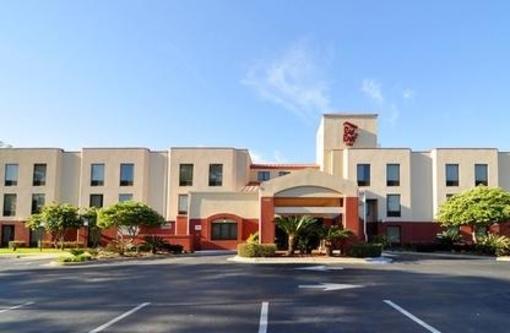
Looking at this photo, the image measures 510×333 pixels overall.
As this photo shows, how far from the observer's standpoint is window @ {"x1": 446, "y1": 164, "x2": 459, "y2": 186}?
160 ft

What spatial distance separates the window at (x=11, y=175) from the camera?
5178 cm

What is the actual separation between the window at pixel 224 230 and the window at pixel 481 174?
888 inches

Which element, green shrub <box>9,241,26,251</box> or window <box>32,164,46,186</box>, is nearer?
green shrub <box>9,241,26,251</box>

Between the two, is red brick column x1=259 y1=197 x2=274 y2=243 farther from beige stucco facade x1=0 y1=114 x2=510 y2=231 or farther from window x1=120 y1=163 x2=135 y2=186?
window x1=120 y1=163 x2=135 y2=186

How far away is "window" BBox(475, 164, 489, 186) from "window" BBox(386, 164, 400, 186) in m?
7.04

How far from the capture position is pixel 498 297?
569 inches

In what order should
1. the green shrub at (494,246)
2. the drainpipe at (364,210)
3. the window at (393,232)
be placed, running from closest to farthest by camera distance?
the green shrub at (494,246), the drainpipe at (364,210), the window at (393,232)

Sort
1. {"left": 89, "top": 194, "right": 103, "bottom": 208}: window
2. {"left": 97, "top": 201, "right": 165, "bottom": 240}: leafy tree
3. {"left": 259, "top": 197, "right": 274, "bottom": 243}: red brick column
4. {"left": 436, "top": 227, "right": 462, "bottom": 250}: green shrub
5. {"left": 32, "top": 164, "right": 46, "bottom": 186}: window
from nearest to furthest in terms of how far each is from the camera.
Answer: {"left": 259, "top": 197, "right": 274, "bottom": 243}: red brick column < {"left": 97, "top": 201, "right": 165, "bottom": 240}: leafy tree < {"left": 436, "top": 227, "right": 462, "bottom": 250}: green shrub < {"left": 89, "top": 194, "right": 103, "bottom": 208}: window < {"left": 32, "top": 164, "right": 46, "bottom": 186}: window

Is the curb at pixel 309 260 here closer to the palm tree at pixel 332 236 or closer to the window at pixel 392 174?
the palm tree at pixel 332 236

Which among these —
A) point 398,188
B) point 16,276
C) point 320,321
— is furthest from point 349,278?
point 398,188

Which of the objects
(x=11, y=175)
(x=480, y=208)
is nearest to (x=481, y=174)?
(x=480, y=208)

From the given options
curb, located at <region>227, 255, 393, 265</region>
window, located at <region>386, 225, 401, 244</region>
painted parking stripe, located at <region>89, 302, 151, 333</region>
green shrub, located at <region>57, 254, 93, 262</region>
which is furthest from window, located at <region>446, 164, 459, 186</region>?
painted parking stripe, located at <region>89, 302, 151, 333</region>

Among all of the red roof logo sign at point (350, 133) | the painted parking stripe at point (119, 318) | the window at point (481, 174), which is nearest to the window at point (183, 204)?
the red roof logo sign at point (350, 133)

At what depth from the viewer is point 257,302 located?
13.2 meters
